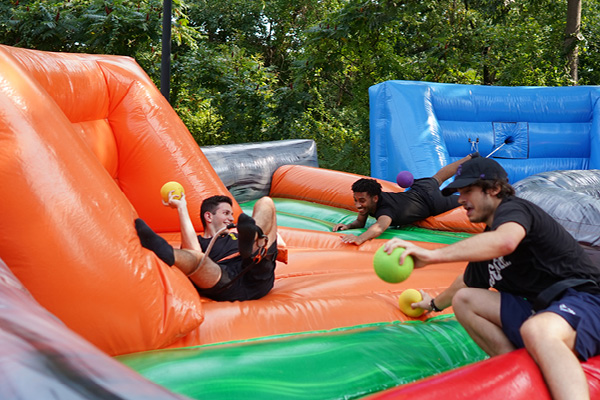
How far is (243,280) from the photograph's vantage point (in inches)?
89.0

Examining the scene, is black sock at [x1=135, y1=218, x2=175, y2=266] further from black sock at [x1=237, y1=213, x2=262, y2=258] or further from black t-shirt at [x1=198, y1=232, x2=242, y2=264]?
black t-shirt at [x1=198, y1=232, x2=242, y2=264]

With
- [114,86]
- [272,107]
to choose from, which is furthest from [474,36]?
[114,86]

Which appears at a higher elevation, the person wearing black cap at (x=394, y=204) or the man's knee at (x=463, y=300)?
the man's knee at (x=463, y=300)

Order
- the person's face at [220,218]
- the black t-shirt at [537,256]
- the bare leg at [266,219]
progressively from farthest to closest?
the person's face at [220,218]
the bare leg at [266,219]
the black t-shirt at [537,256]

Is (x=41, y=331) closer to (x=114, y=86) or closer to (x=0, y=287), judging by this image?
(x=0, y=287)

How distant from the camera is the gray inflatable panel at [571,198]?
10.4ft

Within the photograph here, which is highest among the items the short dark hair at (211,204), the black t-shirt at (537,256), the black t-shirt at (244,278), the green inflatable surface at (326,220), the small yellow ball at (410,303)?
the black t-shirt at (537,256)

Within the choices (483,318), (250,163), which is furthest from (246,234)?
(250,163)

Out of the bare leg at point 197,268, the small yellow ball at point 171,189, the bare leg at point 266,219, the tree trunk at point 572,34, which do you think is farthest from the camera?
the tree trunk at point 572,34

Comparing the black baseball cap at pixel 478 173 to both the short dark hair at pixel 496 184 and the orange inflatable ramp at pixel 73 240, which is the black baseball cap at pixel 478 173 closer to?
the short dark hair at pixel 496 184

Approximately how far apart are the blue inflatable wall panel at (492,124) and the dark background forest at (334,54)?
66.7 inches

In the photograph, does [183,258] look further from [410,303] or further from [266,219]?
[410,303]

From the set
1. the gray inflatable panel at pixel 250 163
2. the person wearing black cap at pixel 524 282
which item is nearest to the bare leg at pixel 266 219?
the person wearing black cap at pixel 524 282

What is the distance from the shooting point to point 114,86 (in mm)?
2945
